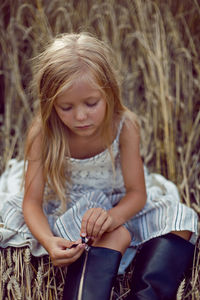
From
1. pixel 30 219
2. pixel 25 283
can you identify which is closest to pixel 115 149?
pixel 30 219

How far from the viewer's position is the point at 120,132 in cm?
154

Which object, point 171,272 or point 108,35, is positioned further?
point 108,35

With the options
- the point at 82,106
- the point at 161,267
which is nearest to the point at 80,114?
the point at 82,106

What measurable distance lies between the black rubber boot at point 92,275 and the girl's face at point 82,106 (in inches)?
15.8

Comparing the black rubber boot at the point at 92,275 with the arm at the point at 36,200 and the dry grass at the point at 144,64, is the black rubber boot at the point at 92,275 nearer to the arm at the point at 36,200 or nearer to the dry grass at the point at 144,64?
the arm at the point at 36,200

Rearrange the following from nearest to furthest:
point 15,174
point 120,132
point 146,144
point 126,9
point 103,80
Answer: point 103,80 < point 120,132 < point 15,174 < point 146,144 < point 126,9

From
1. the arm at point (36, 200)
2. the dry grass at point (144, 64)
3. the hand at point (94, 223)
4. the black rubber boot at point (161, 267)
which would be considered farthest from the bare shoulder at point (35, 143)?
the dry grass at point (144, 64)

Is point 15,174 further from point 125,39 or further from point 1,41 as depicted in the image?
point 125,39

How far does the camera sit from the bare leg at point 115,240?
1.32m

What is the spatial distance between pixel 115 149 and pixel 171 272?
50 centimetres

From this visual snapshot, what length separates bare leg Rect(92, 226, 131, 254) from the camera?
1318 millimetres

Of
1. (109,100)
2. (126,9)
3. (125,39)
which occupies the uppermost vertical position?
(126,9)

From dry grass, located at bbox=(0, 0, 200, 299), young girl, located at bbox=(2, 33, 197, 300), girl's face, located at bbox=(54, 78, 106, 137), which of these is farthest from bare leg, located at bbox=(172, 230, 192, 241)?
girl's face, located at bbox=(54, 78, 106, 137)

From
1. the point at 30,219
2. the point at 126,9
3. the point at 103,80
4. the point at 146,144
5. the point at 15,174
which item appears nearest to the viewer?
the point at 103,80
